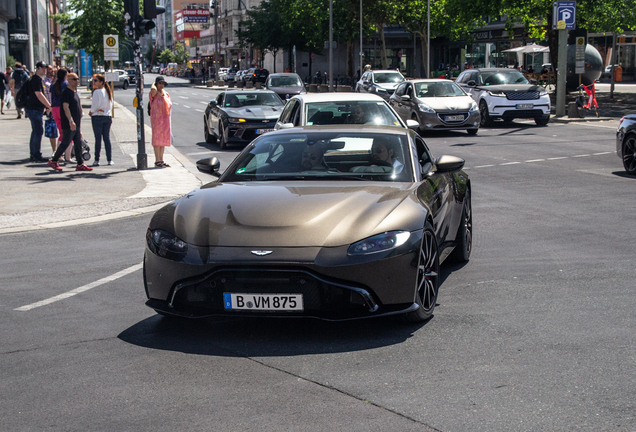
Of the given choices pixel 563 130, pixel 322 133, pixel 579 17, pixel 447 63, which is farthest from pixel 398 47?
pixel 322 133

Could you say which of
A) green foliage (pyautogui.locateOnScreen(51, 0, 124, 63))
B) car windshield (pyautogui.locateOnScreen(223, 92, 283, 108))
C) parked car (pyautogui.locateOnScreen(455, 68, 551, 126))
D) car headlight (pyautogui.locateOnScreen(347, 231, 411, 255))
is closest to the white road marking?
car headlight (pyautogui.locateOnScreen(347, 231, 411, 255))

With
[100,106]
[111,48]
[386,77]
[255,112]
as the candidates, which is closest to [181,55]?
[386,77]

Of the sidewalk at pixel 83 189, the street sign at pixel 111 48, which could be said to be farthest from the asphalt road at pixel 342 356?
the street sign at pixel 111 48

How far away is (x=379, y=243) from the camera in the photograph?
499cm

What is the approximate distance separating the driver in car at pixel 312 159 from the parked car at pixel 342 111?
269 inches

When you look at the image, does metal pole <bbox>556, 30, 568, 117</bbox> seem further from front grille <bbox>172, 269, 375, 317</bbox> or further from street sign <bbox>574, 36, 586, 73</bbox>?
front grille <bbox>172, 269, 375, 317</bbox>

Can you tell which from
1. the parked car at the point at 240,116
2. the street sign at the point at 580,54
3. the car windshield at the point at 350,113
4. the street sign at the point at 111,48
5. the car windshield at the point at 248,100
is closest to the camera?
the car windshield at the point at 350,113

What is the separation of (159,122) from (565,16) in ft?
51.5

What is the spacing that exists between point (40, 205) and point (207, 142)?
Answer: 12093 millimetres

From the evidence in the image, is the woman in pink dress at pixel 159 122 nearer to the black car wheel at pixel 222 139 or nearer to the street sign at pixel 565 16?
the black car wheel at pixel 222 139

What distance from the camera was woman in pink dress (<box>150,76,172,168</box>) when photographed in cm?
1648

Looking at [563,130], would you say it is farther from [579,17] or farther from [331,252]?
[331,252]

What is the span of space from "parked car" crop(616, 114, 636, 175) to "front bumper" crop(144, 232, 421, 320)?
32.0 feet

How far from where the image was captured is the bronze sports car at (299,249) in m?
4.88
